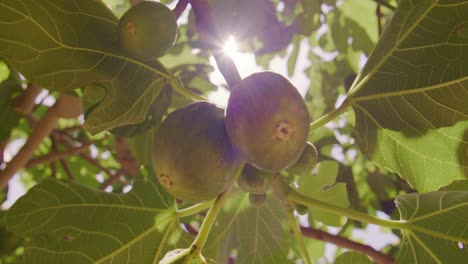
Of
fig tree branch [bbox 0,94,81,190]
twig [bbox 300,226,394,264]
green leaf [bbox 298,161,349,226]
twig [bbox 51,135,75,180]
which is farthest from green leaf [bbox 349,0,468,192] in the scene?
twig [bbox 51,135,75,180]

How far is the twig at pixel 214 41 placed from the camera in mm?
1851

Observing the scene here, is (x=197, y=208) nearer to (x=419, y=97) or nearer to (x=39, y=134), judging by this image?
(x=419, y=97)

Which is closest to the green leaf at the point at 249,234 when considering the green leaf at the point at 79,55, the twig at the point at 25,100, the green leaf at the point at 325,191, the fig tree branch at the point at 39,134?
the green leaf at the point at 325,191

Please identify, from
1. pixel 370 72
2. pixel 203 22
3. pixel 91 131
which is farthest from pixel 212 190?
pixel 370 72

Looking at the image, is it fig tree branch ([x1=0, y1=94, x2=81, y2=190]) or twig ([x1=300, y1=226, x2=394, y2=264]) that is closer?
twig ([x1=300, y1=226, x2=394, y2=264])

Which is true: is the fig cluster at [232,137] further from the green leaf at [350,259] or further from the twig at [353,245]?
the twig at [353,245]

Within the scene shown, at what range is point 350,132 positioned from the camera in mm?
4066

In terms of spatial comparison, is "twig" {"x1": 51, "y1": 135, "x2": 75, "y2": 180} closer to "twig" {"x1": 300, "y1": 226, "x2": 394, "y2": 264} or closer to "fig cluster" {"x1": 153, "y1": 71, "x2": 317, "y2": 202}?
"twig" {"x1": 300, "y1": 226, "x2": 394, "y2": 264}

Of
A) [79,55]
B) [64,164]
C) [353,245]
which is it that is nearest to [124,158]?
[64,164]

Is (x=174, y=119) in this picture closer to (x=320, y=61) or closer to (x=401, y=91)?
(x=401, y=91)

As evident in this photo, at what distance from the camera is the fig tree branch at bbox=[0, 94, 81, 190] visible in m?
2.97

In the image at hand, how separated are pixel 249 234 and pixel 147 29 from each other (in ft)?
3.57

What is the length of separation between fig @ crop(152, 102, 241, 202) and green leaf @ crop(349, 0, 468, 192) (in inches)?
24.4

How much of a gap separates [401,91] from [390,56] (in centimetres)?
13
